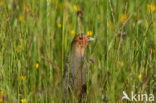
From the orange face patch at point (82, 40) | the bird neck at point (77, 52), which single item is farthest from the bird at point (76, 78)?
the orange face patch at point (82, 40)

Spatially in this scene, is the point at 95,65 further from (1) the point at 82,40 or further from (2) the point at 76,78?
(1) the point at 82,40

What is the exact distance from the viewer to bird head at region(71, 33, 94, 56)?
114 inches

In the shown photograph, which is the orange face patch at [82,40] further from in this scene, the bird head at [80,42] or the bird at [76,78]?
the bird at [76,78]

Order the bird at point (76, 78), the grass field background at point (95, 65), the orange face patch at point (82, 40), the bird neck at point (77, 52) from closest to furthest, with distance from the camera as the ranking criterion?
1. the grass field background at point (95, 65)
2. the bird at point (76, 78)
3. the bird neck at point (77, 52)
4. the orange face patch at point (82, 40)

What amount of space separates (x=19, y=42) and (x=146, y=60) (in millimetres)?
1071

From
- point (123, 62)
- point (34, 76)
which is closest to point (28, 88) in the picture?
point (34, 76)

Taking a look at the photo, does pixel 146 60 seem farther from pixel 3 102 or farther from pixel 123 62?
pixel 3 102

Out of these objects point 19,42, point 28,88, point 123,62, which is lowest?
point 28,88

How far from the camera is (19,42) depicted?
2.84m

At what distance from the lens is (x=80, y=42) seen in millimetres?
2955

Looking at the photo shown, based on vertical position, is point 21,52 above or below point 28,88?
above

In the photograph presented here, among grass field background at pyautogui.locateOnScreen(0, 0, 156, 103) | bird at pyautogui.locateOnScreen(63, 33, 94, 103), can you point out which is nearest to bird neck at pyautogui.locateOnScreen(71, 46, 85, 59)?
bird at pyautogui.locateOnScreen(63, 33, 94, 103)

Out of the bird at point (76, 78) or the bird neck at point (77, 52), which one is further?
the bird neck at point (77, 52)

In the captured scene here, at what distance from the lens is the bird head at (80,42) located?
2900mm
